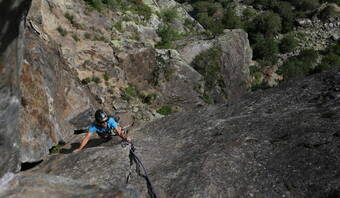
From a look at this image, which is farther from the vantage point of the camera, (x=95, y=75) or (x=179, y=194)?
(x=95, y=75)

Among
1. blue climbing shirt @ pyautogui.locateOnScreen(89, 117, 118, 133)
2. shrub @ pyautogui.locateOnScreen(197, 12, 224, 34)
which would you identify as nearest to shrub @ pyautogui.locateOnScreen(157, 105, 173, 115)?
blue climbing shirt @ pyautogui.locateOnScreen(89, 117, 118, 133)

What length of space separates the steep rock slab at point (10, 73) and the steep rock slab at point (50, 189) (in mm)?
383

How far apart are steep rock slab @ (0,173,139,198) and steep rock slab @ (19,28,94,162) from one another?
394 centimetres

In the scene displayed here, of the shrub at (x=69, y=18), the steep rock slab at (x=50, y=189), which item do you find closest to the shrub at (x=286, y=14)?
the shrub at (x=69, y=18)

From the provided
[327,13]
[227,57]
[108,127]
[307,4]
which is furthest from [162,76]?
[307,4]

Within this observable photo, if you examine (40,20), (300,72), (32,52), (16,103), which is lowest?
(300,72)

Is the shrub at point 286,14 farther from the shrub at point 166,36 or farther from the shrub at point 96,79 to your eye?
the shrub at point 96,79

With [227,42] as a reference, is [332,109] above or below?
below

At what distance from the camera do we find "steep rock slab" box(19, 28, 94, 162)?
42.7 ft

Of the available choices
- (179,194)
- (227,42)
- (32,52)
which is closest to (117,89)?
(32,52)

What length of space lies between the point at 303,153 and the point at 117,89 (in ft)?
65.7

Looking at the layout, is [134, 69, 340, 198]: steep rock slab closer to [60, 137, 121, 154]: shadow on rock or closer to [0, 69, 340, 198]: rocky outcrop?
[0, 69, 340, 198]: rocky outcrop

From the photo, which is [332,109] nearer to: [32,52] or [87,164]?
[87,164]

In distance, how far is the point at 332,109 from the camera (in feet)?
37.0
